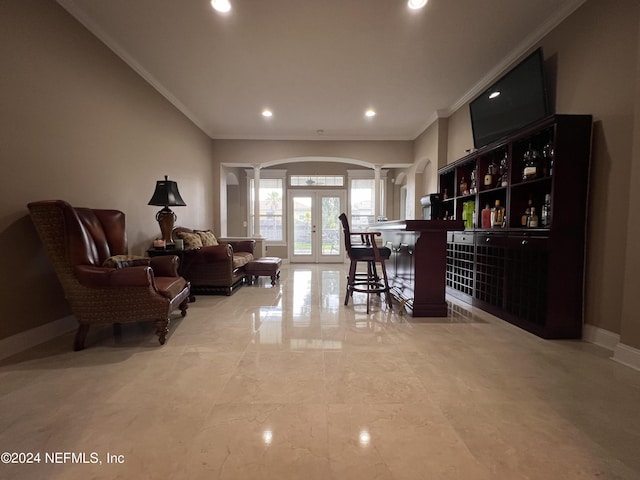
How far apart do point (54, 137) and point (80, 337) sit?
5.57 ft

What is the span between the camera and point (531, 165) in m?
2.61

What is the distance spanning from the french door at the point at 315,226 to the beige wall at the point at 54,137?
4.37m

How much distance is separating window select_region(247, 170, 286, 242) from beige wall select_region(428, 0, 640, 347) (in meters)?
6.08

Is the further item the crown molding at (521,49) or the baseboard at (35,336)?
the crown molding at (521,49)

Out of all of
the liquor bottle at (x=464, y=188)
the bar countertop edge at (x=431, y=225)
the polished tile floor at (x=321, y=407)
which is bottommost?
the polished tile floor at (x=321, y=407)

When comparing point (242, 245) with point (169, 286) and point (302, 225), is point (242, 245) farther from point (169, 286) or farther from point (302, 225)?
point (302, 225)

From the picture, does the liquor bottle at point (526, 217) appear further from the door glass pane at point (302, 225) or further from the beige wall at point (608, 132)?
the door glass pane at point (302, 225)

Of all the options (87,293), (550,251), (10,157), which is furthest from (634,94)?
(10,157)

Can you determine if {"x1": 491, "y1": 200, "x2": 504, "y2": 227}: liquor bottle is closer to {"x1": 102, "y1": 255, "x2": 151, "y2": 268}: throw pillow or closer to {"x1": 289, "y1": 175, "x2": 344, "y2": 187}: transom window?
{"x1": 102, "y1": 255, "x2": 151, "y2": 268}: throw pillow

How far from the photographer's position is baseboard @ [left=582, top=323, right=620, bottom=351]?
2.07 metres

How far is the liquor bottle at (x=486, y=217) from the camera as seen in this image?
3.14 meters

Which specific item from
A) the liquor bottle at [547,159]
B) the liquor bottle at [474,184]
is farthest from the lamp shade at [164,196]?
the liquor bottle at [547,159]

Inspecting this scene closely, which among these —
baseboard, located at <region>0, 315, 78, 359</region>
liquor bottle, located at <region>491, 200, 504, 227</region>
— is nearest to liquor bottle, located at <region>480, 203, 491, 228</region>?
liquor bottle, located at <region>491, 200, 504, 227</region>

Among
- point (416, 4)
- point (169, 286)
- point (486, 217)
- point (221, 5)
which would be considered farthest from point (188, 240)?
point (486, 217)
